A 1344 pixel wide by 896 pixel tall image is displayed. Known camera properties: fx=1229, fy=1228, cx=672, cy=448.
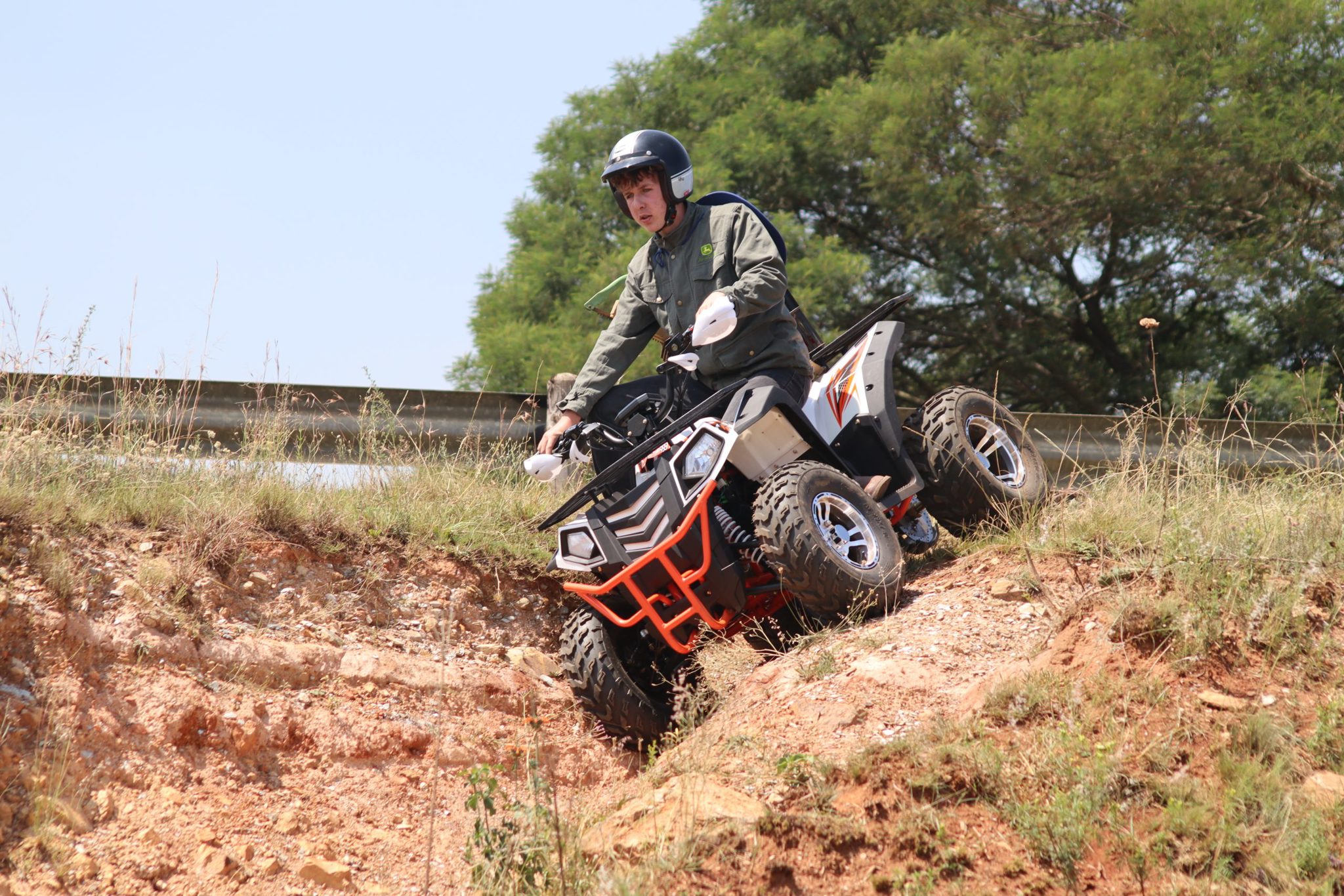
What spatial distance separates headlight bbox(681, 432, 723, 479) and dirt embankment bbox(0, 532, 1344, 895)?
760mm

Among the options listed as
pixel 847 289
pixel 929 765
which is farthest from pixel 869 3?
pixel 929 765

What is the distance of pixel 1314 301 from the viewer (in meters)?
13.2

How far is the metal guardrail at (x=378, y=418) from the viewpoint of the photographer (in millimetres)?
6668

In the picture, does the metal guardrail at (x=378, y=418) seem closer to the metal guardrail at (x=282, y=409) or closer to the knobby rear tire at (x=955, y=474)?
the metal guardrail at (x=282, y=409)

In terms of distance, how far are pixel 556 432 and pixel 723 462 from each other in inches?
39.5

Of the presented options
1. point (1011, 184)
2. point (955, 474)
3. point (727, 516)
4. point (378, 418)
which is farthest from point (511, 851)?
point (1011, 184)

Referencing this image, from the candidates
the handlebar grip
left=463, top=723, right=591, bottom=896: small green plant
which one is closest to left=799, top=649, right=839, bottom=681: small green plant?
left=463, top=723, right=591, bottom=896: small green plant

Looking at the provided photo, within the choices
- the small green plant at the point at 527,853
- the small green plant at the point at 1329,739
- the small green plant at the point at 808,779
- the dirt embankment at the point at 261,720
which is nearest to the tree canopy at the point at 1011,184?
the dirt embankment at the point at 261,720

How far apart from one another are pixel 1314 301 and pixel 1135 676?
1073 cm

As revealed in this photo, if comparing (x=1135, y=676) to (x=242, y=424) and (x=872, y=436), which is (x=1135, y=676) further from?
(x=242, y=424)

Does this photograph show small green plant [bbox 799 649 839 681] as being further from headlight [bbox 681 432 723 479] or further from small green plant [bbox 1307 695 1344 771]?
small green plant [bbox 1307 695 1344 771]

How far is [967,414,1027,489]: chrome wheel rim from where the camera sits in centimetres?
659

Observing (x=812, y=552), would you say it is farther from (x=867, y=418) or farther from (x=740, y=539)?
(x=867, y=418)

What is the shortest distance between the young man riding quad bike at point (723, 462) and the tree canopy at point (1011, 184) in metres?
5.84
